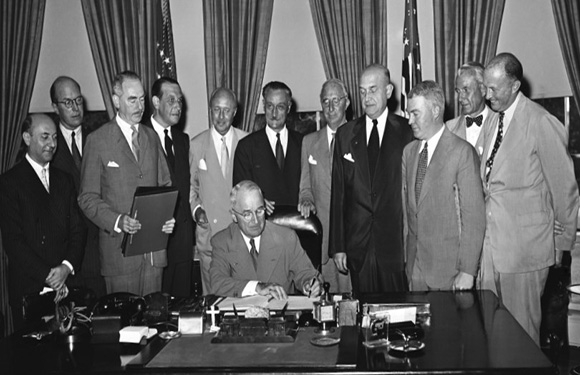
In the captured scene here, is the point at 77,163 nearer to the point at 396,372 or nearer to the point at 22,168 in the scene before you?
the point at 22,168

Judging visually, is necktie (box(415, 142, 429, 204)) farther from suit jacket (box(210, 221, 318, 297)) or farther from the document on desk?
the document on desk

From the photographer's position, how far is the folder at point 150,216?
410cm

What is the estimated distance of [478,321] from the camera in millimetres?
3037

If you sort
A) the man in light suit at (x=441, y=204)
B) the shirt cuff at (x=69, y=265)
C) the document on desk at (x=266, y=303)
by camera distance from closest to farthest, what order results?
the document on desk at (x=266, y=303) < the man in light suit at (x=441, y=204) < the shirt cuff at (x=69, y=265)

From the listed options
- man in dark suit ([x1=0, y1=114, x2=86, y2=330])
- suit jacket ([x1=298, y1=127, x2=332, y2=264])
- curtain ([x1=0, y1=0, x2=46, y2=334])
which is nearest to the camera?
man in dark suit ([x1=0, y1=114, x2=86, y2=330])

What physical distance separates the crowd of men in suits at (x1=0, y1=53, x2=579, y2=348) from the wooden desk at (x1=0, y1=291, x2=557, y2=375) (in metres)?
0.90

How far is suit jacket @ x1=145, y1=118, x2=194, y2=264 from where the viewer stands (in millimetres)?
5297

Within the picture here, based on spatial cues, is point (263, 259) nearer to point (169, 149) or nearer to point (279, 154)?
point (279, 154)

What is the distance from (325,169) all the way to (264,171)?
0.49 meters

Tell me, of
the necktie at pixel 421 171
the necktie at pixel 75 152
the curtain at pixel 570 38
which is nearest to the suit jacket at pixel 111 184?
the necktie at pixel 75 152

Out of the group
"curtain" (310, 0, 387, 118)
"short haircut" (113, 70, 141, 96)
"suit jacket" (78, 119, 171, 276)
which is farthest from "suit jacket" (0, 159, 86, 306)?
"curtain" (310, 0, 387, 118)

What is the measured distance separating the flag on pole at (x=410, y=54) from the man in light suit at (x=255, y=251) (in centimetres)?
328

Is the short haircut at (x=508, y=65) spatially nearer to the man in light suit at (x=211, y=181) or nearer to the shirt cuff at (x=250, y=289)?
the shirt cuff at (x=250, y=289)

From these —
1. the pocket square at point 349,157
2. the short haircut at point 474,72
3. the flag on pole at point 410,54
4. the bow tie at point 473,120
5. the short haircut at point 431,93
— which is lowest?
the pocket square at point 349,157
